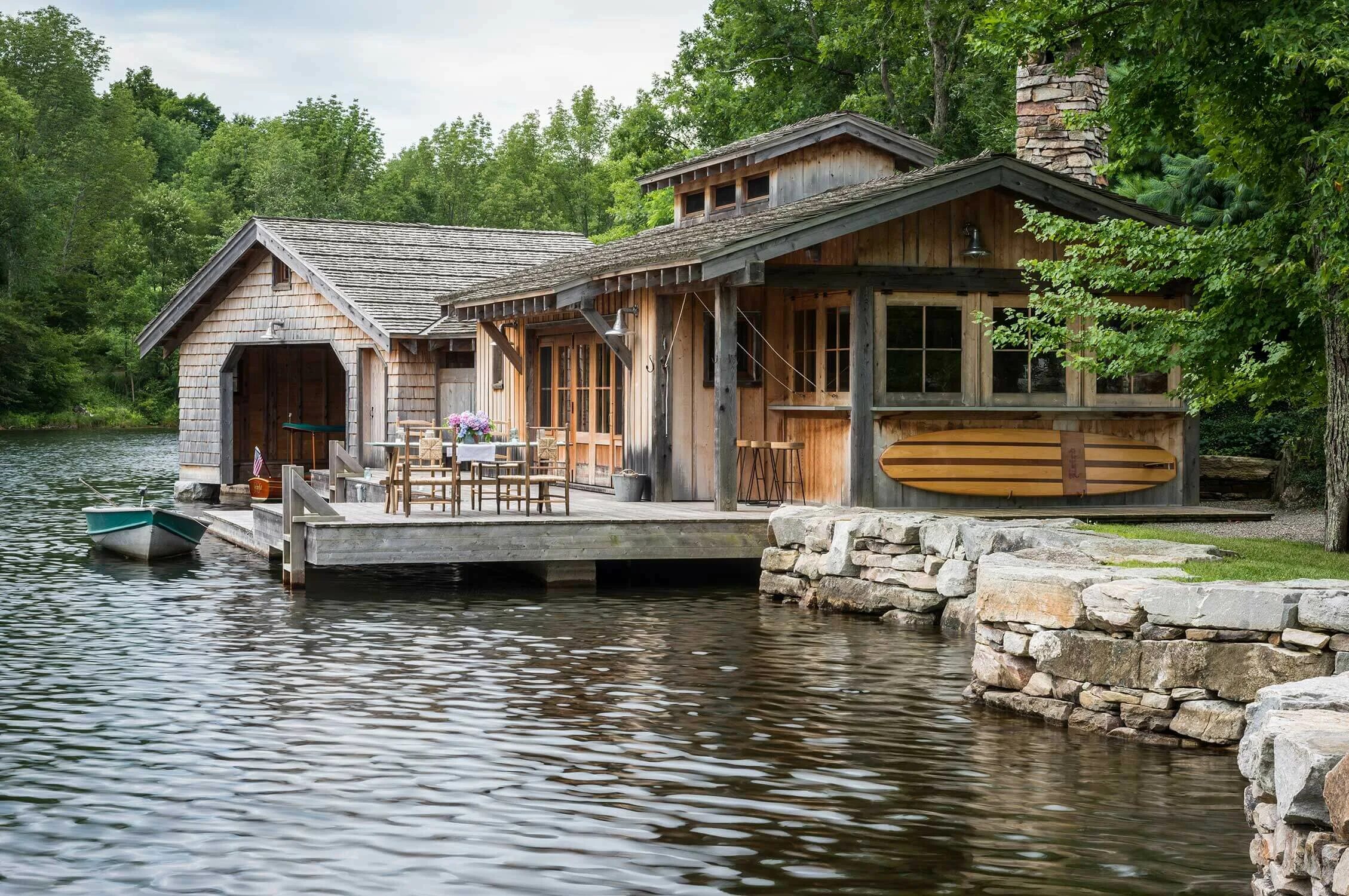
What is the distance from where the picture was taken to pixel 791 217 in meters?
17.1

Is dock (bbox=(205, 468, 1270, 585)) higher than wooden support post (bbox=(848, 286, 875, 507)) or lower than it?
lower

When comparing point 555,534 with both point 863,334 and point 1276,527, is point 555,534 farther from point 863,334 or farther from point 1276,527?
point 1276,527

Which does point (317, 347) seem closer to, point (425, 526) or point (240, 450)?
point (240, 450)

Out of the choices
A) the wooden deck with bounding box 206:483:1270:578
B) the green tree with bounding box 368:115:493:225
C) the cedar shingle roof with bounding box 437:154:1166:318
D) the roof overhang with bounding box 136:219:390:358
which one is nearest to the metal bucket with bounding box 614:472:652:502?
the wooden deck with bounding box 206:483:1270:578

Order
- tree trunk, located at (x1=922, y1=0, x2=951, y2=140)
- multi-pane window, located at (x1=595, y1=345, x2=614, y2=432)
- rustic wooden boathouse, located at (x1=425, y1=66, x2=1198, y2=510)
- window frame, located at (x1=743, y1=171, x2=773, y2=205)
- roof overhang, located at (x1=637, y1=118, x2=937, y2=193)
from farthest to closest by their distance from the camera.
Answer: tree trunk, located at (x1=922, y1=0, x2=951, y2=140) → window frame, located at (x1=743, y1=171, x2=773, y2=205) → roof overhang, located at (x1=637, y1=118, x2=937, y2=193) → multi-pane window, located at (x1=595, y1=345, x2=614, y2=432) → rustic wooden boathouse, located at (x1=425, y1=66, x2=1198, y2=510)

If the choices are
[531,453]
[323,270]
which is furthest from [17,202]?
[531,453]

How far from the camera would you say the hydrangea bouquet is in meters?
17.3

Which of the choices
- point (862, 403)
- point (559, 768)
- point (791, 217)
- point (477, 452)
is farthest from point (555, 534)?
point (559, 768)

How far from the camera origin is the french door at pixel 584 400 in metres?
20.2

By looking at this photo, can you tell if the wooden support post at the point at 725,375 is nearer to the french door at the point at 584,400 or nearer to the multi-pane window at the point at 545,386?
the french door at the point at 584,400

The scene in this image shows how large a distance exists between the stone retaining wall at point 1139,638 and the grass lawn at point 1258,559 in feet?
0.89

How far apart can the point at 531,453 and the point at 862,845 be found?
14.9m

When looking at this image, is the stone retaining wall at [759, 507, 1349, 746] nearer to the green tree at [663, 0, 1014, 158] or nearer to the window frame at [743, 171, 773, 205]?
the window frame at [743, 171, 773, 205]

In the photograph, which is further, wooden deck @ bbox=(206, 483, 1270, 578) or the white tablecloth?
the white tablecloth
